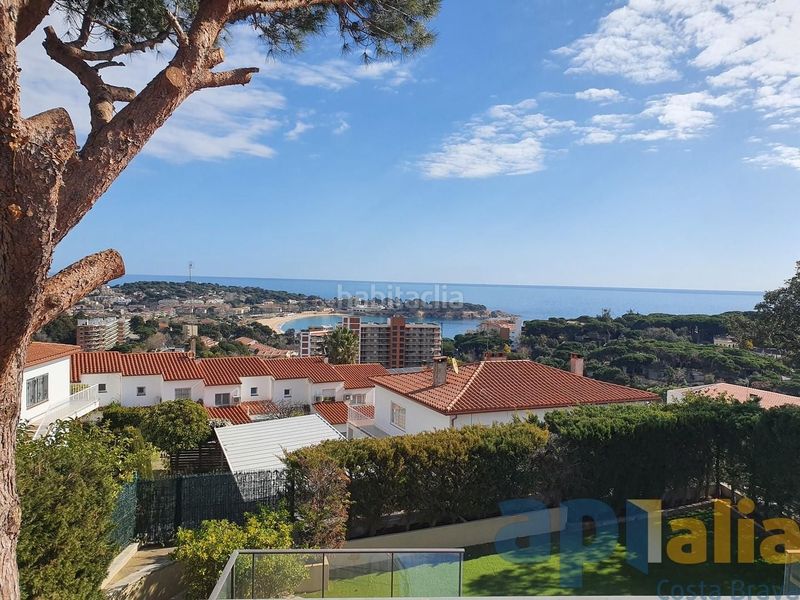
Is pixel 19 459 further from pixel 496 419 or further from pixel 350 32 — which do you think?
pixel 496 419

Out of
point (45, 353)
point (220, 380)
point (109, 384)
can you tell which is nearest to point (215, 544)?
point (45, 353)

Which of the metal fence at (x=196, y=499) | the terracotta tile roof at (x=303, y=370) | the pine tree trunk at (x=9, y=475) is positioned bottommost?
the terracotta tile roof at (x=303, y=370)

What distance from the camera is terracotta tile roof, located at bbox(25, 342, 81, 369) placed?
58.3 ft

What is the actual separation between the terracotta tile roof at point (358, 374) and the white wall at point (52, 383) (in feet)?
56.6

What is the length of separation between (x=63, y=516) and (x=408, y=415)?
12.5 m

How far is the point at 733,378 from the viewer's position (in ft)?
135

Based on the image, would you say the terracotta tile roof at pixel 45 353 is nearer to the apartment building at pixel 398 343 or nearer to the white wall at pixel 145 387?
the white wall at pixel 145 387

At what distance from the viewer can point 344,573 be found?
5500 mm

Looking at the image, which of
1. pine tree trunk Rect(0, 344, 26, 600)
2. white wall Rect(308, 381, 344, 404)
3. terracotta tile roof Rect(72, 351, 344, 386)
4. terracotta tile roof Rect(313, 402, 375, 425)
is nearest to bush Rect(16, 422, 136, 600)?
pine tree trunk Rect(0, 344, 26, 600)

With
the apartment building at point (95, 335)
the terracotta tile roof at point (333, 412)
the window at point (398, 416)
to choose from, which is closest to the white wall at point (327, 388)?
the terracotta tile roof at point (333, 412)

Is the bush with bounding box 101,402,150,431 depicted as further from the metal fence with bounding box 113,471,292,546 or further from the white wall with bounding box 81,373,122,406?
the metal fence with bounding box 113,471,292,546

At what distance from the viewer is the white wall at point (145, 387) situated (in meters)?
29.4

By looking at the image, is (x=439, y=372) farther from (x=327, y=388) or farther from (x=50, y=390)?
(x=327, y=388)

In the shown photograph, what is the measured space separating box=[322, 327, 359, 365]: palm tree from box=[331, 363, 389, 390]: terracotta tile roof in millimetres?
8003
